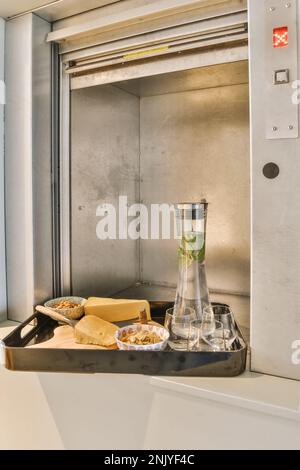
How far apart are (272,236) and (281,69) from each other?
0.34m

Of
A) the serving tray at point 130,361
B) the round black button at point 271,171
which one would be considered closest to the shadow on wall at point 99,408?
the serving tray at point 130,361

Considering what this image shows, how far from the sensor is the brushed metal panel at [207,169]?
134cm

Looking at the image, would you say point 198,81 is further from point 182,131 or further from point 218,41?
point 218,41

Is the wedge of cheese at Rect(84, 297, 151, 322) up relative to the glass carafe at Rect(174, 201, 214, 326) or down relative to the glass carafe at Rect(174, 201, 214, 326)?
down

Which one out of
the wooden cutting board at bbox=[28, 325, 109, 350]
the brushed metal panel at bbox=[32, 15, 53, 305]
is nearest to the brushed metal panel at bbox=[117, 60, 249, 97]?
the brushed metal panel at bbox=[32, 15, 53, 305]

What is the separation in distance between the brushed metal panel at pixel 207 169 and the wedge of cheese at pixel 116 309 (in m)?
0.43

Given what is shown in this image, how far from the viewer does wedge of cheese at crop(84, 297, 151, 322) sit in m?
1.05

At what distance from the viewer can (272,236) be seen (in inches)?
30.0

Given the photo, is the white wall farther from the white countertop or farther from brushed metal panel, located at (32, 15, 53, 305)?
the white countertop

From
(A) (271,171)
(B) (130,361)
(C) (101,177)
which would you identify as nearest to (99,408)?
(B) (130,361)

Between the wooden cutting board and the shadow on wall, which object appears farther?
the wooden cutting board

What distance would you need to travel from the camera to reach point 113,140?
137 centimetres

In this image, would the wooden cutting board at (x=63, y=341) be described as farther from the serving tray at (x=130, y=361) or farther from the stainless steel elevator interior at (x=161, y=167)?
the stainless steel elevator interior at (x=161, y=167)

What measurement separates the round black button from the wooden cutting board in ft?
1.79
